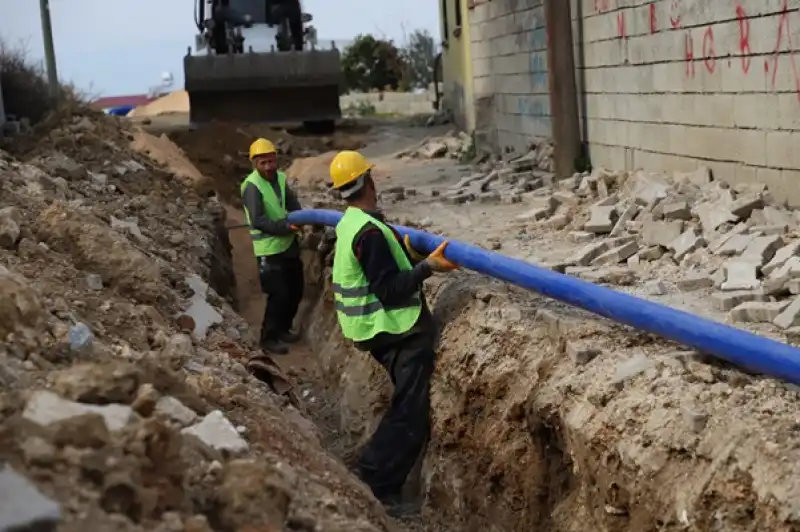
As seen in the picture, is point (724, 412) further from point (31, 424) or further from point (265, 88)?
point (265, 88)

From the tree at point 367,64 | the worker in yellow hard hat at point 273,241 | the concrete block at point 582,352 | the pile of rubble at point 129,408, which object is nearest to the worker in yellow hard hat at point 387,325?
the pile of rubble at point 129,408

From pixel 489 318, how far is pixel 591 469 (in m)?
1.51

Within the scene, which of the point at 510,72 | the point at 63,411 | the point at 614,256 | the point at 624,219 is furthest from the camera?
the point at 510,72

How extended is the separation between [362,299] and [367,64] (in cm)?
2823

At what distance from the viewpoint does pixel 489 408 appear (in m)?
5.16

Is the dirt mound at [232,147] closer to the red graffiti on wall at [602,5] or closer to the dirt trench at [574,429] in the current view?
the red graffiti on wall at [602,5]

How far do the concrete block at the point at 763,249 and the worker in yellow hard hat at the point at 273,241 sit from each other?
12.6ft

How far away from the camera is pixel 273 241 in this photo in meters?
8.29

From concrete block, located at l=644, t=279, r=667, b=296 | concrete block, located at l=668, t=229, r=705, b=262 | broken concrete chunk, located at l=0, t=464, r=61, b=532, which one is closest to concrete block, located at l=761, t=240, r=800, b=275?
concrete block, located at l=644, t=279, r=667, b=296

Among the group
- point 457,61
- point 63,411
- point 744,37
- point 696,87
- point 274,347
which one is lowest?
point 274,347

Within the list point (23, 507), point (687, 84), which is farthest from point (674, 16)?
point (23, 507)

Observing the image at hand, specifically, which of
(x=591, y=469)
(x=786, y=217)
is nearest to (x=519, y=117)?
(x=786, y=217)

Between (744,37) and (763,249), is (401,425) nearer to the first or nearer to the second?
(763,249)

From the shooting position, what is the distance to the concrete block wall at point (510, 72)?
11.4m
